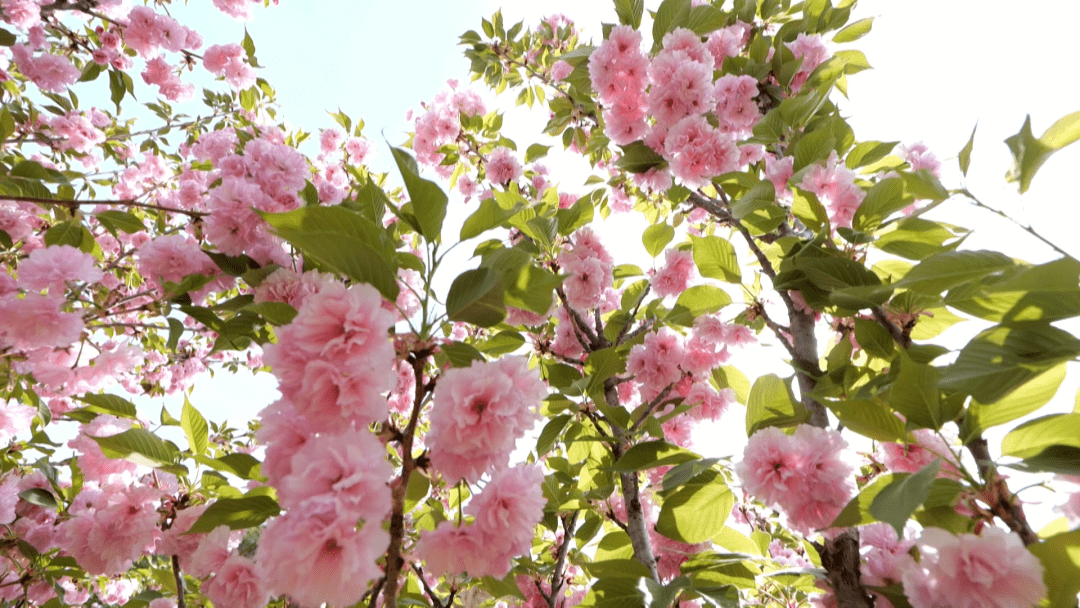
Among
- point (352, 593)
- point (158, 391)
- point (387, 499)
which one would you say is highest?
point (158, 391)

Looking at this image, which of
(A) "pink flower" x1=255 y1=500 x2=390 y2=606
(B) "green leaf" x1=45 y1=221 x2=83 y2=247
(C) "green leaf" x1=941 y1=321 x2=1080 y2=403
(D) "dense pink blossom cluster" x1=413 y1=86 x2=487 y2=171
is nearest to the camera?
(A) "pink flower" x1=255 y1=500 x2=390 y2=606

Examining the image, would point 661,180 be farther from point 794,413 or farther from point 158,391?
point 158,391

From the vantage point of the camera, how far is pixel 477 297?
3.29 feet

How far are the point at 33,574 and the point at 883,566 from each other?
3329 millimetres

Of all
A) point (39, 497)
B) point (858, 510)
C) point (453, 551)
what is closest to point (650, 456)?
point (858, 510)

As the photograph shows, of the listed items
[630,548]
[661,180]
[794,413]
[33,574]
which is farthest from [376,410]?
[33,574]

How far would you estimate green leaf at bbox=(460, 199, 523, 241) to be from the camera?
1.17 metres

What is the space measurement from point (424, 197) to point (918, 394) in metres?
1.01

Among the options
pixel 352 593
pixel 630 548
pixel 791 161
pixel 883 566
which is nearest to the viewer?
pixel 352 593

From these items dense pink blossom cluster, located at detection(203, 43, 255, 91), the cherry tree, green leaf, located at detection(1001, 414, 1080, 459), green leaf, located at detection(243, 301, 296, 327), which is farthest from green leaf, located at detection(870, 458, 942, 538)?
dense pink blossom cluster, located at detection(203, 43, 255, 91)

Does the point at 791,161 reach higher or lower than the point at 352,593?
higher

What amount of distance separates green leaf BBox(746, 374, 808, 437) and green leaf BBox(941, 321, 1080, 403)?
21.2 inches

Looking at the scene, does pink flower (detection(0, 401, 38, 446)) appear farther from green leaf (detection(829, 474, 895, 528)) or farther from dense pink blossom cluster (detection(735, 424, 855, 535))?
green leaf (detection(829, 474, 895, 528))

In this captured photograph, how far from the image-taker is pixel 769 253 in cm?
178
